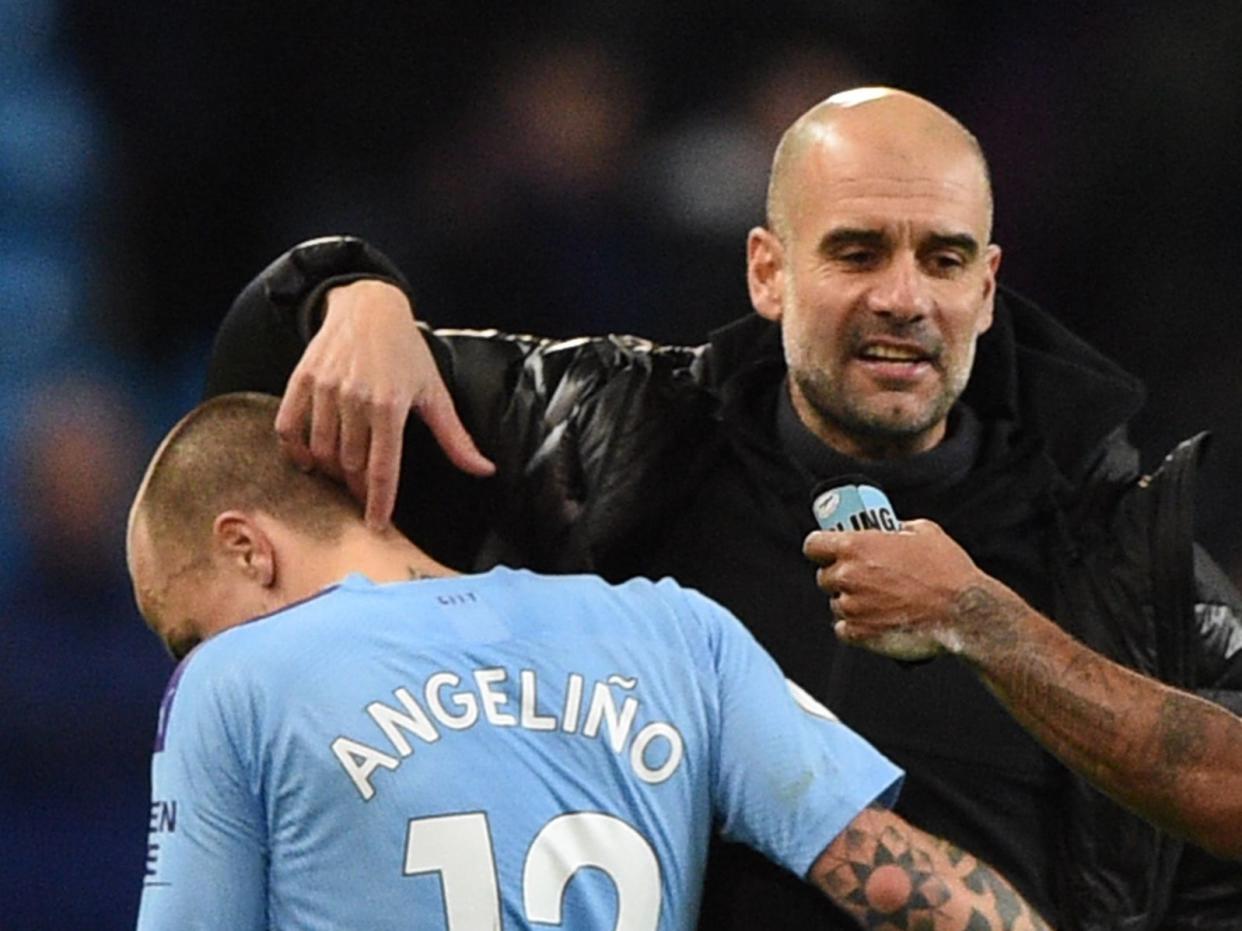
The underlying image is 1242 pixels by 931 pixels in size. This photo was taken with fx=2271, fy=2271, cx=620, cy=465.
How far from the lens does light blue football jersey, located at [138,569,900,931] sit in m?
2.09

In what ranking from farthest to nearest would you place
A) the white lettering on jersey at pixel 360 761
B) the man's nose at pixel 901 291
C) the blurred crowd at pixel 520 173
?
the blurred crowd at pixel 520 173 → the man's nose at pixel 901 291 → the white lettering on jersey at pixel 360 761

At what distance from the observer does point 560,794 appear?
2131 millimetres

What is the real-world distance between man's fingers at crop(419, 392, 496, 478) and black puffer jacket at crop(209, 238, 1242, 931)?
158 millimetres

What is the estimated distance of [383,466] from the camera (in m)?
2.47

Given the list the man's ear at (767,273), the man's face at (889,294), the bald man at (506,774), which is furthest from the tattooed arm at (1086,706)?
the man's ear at (767,273)

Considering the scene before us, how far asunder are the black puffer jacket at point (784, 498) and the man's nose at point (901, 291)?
0.75 feet

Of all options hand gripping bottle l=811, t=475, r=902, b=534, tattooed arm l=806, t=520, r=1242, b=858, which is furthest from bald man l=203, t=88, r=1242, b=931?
hand gripping bottle l=811, t=475, r=902, b=534

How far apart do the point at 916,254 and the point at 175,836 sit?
1.21 m

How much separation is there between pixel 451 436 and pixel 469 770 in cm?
65

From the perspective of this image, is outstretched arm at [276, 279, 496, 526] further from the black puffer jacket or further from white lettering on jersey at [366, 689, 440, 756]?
white lettering on jersey at [366, 689, 440, 756]

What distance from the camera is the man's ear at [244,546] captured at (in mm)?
2391

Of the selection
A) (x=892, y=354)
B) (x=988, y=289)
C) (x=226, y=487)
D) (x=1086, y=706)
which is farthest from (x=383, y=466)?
(x=988, y=289)

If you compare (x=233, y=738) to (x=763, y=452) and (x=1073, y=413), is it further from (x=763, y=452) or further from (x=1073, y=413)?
(x=1073, y=413)

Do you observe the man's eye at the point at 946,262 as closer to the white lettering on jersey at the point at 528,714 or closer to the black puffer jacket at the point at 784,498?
the black puffer jacket at the point at 784,498
